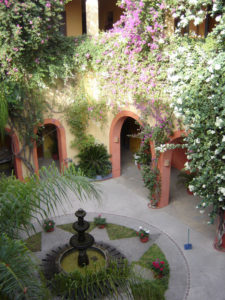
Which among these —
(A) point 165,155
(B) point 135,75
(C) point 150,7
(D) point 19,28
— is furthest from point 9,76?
(A) point 165,155

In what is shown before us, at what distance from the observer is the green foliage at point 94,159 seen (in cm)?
1156

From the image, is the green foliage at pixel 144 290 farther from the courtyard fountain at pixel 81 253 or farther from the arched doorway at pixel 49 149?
the arched doorway at pixel 49 149

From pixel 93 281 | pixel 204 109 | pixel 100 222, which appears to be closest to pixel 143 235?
pixel 100 222

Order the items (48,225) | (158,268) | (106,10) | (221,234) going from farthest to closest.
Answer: (106,10) < (48,225) < (221,234) < (158,268)

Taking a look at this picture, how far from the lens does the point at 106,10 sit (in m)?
14.7

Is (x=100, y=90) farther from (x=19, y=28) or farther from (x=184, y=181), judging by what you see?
(x=184, y=181)

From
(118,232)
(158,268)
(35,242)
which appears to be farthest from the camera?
(118,232)

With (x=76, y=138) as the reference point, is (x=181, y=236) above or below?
below

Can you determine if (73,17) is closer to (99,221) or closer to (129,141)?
(129,141)

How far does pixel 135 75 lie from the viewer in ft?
30.1

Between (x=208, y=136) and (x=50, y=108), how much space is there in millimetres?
6220

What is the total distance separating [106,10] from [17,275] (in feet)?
46.2

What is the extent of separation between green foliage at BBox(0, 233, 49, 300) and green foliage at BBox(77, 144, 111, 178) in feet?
26.2

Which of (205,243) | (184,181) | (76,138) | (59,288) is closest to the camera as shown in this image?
(59,288)
